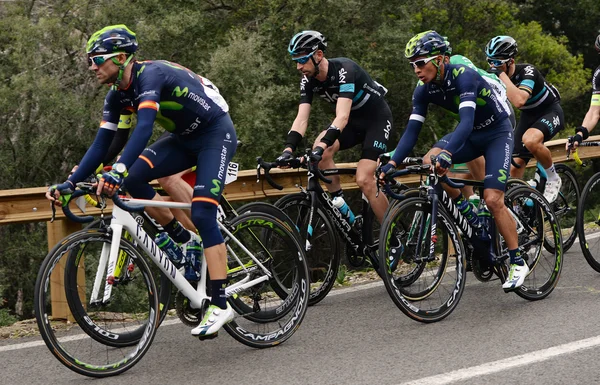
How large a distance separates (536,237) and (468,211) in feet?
2.88

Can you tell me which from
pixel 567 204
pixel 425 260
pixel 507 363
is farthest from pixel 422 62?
pixel 567 204

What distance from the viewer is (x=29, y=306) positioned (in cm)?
2906

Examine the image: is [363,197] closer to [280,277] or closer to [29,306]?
[280,277]

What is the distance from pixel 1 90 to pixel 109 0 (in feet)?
15.9

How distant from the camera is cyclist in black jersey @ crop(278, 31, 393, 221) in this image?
8141 mm

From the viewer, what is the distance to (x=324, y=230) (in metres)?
8.32

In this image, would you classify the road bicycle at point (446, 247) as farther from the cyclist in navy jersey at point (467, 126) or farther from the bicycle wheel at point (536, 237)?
the cyclist in navy jersey at point (467, 126)

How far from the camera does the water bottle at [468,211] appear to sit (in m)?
7.83

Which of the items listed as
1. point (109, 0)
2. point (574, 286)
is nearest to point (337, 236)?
point (574, 286)

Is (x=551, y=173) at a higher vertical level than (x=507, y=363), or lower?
lower

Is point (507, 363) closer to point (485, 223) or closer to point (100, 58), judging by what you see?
point (485, 223)

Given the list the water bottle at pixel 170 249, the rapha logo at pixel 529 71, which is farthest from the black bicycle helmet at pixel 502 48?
the water bottle at pixel 170 249

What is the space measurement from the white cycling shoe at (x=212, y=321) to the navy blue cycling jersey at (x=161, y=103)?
1.20m

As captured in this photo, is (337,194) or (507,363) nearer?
(507,363)
